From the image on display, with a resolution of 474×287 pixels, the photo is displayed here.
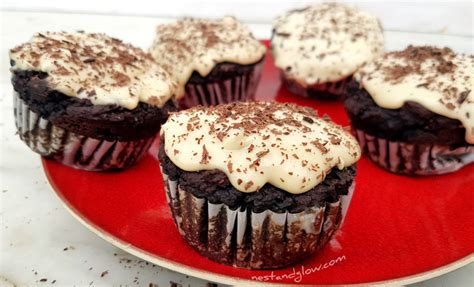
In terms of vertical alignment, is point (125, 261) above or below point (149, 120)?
below

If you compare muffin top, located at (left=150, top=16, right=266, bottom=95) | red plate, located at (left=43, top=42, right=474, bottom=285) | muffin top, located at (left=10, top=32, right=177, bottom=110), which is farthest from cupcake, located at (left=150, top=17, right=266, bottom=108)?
red plate, located at (left=43, top=42, right=474, bottom=285)

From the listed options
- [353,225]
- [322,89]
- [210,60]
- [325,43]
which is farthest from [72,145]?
[325,43]

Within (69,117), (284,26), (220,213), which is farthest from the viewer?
(284,26)

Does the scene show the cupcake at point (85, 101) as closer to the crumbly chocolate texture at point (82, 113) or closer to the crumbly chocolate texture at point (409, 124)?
the crumbly chocolate texture at point (82, 113)

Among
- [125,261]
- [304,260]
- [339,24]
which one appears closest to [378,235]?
[304,260]

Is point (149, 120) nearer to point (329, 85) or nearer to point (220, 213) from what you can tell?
point (220, 213)

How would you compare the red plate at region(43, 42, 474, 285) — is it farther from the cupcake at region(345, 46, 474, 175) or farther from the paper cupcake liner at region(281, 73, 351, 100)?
the paper cupcake liner at region(281, 73, 351, 100)

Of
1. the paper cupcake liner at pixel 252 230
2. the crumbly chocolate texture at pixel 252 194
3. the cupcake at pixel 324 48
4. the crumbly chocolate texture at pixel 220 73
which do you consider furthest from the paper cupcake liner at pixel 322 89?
the crumbly chocolate texture at pixel 252 194
